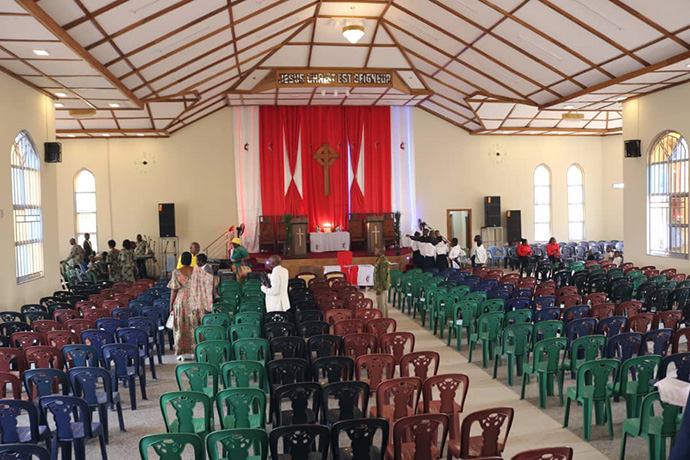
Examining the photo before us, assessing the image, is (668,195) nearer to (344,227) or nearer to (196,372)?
(344,227)

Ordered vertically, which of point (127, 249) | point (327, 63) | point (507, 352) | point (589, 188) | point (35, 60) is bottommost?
point (507, 352)

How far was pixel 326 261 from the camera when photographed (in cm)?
2002

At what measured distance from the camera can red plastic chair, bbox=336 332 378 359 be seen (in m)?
7.32

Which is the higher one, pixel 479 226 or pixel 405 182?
pixel 405 182

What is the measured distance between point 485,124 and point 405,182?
149 inches

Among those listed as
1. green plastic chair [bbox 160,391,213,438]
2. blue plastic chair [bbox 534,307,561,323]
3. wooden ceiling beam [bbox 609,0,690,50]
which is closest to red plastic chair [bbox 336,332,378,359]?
green plastic chair [bbox 160,391,213,438]

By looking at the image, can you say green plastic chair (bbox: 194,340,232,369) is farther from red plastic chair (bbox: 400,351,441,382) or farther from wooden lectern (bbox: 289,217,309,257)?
wooden lectern (bbox: 289,217,309,257)

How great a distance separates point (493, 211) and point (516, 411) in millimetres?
17366

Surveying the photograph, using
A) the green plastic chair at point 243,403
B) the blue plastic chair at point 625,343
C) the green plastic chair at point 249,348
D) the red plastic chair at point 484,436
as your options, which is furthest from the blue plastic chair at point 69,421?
the blue plastic chair at point 625,343

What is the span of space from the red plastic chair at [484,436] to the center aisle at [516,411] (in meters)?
0.97

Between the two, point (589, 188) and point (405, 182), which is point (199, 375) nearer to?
point (405, 182)

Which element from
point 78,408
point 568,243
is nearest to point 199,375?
point 78,408

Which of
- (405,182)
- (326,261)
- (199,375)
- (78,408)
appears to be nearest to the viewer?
(78,408)

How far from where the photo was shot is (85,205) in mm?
21938
